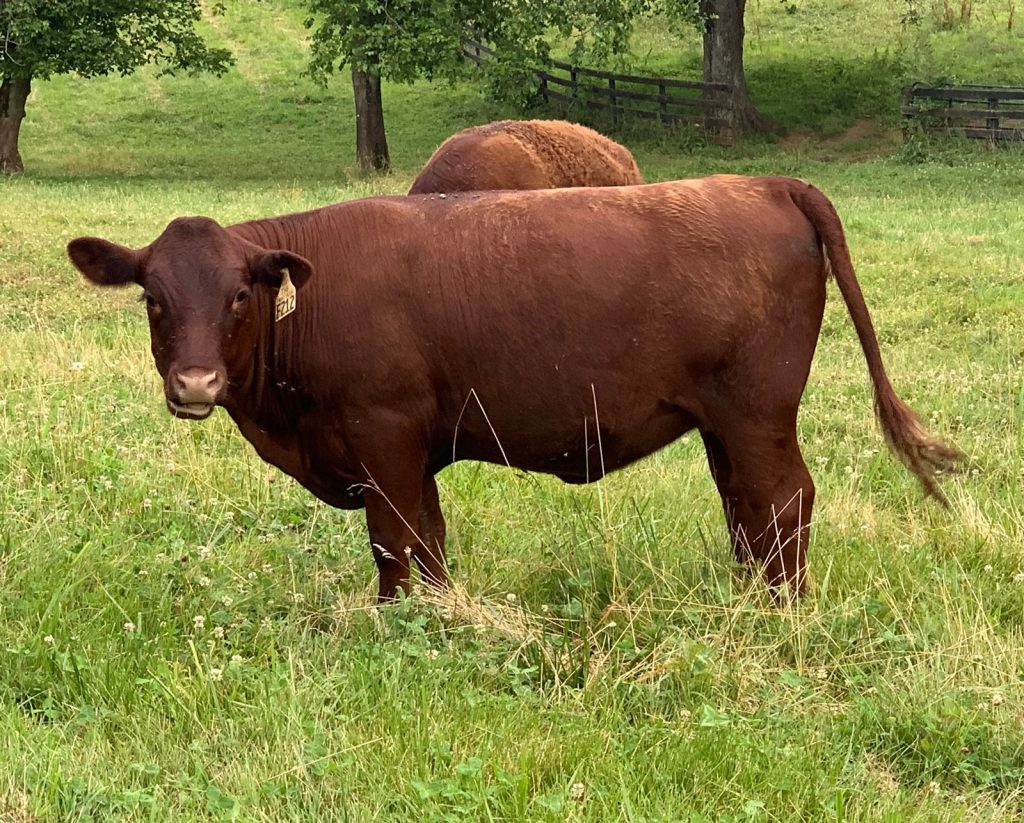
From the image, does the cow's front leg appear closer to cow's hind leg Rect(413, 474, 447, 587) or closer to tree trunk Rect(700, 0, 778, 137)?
cow's hind leg Rect(413, 474, 447, 587)

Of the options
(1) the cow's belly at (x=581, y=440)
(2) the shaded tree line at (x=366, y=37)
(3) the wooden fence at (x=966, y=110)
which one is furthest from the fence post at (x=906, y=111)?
(1) the cow's belly at (x=581, y=440)

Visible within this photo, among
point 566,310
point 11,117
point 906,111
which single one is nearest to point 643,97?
point 906,111

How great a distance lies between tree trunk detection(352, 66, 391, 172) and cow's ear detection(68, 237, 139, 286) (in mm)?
22480

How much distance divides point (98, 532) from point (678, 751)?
9.28 feet

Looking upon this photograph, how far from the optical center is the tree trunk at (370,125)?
87.8 ft

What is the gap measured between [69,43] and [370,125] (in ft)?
21.5

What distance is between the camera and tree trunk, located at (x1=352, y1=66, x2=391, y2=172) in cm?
2677

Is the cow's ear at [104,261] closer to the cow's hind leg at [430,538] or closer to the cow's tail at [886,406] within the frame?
the cow's hind leg at [430,538]

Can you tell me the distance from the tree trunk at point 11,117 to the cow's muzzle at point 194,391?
82.1 ft

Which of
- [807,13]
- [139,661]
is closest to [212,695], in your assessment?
[139,661]

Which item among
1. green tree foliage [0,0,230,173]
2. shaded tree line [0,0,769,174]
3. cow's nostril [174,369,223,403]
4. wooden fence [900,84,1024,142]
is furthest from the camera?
wooden fence [900,84,1024,142]

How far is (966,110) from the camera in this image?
88.4ft

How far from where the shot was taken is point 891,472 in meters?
6.63

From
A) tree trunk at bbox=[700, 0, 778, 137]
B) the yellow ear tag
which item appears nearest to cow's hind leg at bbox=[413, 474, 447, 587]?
the yellow ear tag
